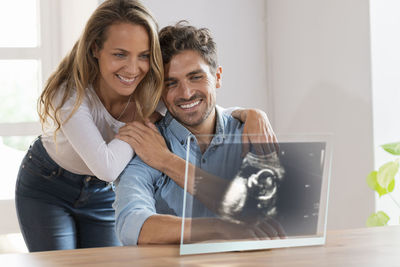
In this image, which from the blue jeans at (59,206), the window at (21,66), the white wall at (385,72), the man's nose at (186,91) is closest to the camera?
the man's nose at (186,91)

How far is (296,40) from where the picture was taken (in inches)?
118

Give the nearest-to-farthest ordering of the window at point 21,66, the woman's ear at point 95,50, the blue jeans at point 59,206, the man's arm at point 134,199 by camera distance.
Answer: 1. the man's arm at point 134,199
2. the woman's ear at point 95,50
3. the blue jeans at point 59,206
4. the window at point 21,66

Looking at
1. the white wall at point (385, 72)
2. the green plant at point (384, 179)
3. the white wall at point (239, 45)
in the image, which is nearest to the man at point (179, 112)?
the green plant at point (384, 179)

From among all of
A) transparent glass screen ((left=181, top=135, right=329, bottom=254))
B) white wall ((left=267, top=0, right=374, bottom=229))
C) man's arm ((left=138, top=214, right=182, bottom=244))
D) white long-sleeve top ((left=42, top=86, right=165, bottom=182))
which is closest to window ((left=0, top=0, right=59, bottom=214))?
white wall ((left=267, top=0, right=374, bottom=229))

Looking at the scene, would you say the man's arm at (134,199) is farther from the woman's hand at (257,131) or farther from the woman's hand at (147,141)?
the woman's hand at (257,131)

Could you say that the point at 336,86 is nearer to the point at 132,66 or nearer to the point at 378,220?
the point at 378,220

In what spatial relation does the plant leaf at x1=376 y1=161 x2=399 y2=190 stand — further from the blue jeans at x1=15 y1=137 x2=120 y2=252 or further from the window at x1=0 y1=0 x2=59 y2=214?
the window at x1=0 y1=0 x2=59 y2=214

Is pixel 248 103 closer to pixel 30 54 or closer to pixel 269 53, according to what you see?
pixel 269 53

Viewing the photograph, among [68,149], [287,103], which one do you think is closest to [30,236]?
[68,149]

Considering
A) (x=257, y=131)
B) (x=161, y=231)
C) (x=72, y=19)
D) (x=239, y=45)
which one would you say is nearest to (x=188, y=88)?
(x=257, y=131)

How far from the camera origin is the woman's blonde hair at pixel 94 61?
1.63 metres

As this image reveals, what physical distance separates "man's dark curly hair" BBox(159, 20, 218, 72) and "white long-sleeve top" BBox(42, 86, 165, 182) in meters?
0.20

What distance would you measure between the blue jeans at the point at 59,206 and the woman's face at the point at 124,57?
38 cm

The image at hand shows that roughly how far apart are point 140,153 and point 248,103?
1788mm
